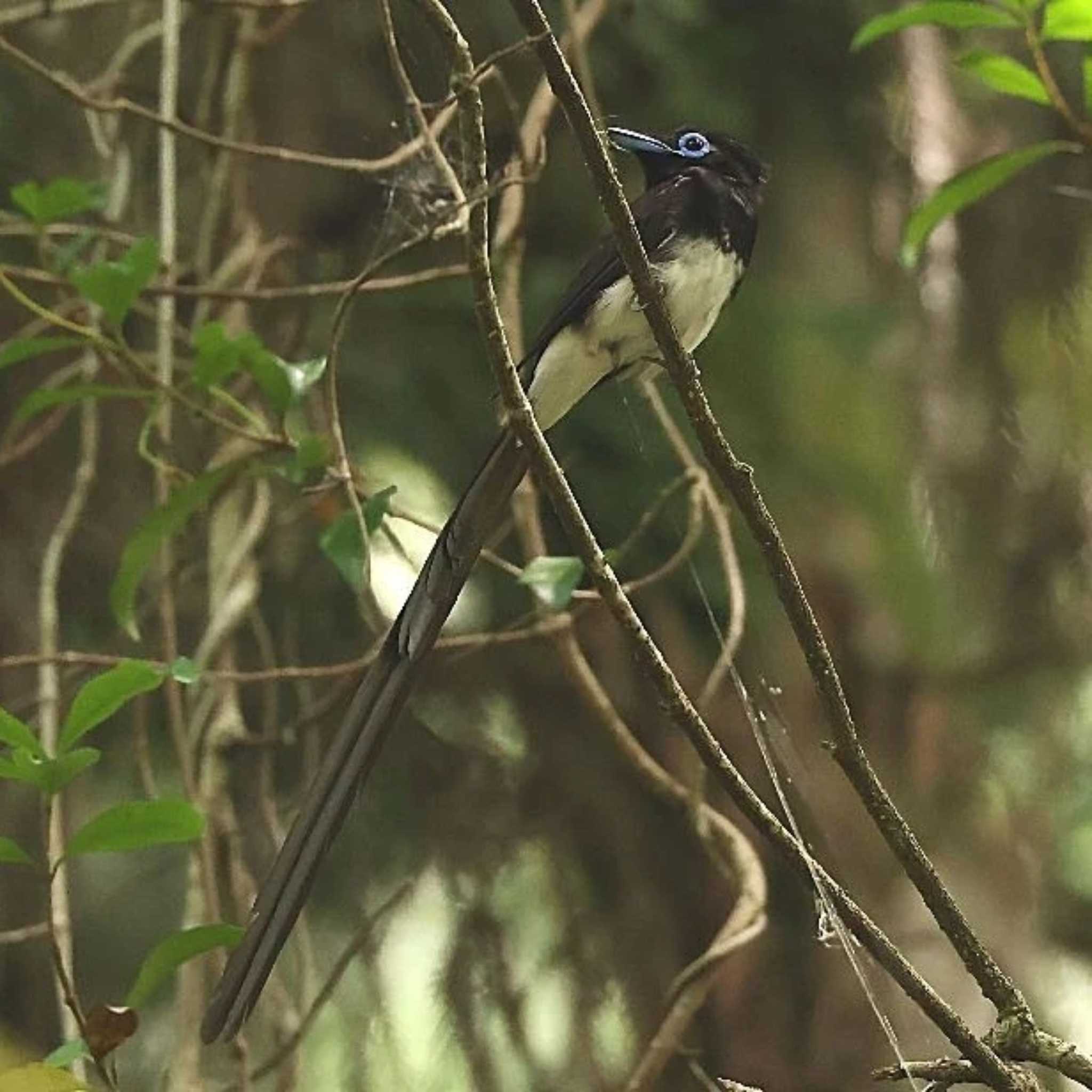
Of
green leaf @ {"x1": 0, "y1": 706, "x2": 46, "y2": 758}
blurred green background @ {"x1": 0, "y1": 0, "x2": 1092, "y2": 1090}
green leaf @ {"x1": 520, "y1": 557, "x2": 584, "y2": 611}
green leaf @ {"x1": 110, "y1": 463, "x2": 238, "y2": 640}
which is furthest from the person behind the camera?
blurred green background @ {"x1": 0, "y1": 0, "x2": 1092, "y2": 1090}

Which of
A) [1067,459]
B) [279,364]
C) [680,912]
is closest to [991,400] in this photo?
[1067,459]

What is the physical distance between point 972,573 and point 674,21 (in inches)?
32.5

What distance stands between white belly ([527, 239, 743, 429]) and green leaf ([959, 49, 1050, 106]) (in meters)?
0.27

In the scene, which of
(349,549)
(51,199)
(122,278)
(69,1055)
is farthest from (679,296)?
(69,1055)

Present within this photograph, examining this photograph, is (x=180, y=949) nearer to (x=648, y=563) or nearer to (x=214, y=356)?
(x=214, y=356)

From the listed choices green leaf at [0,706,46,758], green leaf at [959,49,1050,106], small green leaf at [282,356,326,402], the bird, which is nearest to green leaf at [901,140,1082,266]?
green leaf at [959,49,1050,106]

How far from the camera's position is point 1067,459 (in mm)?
2477

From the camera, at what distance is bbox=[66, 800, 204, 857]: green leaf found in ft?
4.01

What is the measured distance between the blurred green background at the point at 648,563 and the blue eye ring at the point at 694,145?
432 mm

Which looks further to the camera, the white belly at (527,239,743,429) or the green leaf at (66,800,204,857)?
the white belly at (527,239,743,429)

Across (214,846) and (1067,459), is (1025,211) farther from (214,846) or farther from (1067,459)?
(214,846)

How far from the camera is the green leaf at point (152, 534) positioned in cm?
167

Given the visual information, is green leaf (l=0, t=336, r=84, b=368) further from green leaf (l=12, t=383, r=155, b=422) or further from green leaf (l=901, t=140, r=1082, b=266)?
green leaf (l=901, t=140, r=1082, b=266)

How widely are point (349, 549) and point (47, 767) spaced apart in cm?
45
